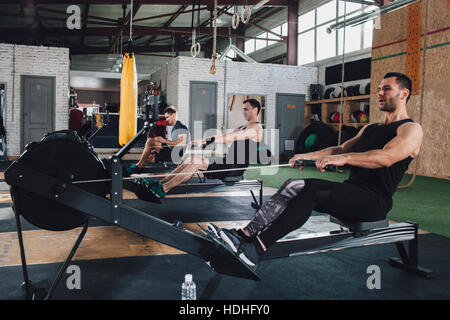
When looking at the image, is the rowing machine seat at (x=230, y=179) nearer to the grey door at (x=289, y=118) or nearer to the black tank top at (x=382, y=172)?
the black tank top at (x=382, y=172)

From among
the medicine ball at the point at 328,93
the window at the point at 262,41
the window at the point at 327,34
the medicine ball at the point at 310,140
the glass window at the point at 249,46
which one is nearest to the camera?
the medicine ball at the point at 310,140

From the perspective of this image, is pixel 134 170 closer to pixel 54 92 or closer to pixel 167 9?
pixel 54 92

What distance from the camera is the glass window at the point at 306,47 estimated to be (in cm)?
1209

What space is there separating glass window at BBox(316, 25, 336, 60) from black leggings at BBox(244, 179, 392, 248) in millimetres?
9707

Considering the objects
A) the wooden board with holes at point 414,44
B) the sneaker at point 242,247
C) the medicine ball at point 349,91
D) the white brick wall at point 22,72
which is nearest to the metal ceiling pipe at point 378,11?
the wooden board with holes at point 414,44

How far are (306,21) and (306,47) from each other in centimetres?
77

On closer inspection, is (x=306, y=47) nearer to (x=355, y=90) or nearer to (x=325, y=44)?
(x=325, y=44)

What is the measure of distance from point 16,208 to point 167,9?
1268 cm

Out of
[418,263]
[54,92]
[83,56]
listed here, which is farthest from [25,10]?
[418,263]

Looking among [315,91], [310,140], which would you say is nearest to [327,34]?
[315,91]

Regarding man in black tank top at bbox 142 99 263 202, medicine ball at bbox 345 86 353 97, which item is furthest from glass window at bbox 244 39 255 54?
man in black tank top at bbox 142 99 263 202

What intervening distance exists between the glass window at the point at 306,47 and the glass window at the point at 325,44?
326 millimetres

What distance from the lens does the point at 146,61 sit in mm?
19812

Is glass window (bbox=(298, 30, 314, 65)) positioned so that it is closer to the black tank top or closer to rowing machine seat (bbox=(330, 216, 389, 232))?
the black tank top
